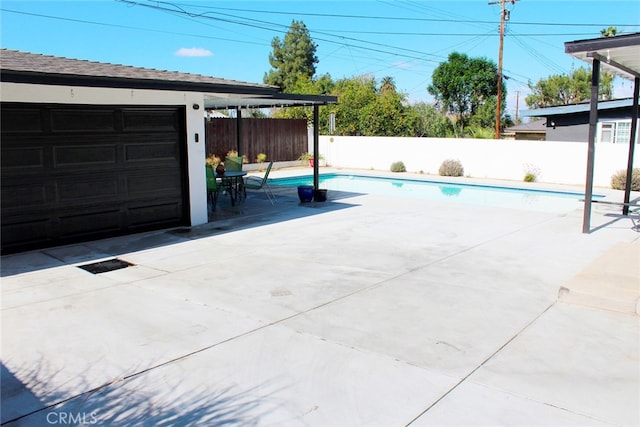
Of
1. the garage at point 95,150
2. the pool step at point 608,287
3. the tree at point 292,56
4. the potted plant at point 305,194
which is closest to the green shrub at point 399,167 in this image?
the potted plant at point 305,194

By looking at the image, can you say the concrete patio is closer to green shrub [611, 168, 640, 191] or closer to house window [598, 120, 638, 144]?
green shrub [611, 168, 640, 191]

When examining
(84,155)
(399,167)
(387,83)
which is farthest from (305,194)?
(387,83)

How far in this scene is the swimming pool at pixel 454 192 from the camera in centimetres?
1351

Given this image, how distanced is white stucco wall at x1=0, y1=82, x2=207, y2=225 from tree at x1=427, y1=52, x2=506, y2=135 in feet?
79.1

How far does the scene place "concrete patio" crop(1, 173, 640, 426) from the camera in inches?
129

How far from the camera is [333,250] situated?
7.57 metres

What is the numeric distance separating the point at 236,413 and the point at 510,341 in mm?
2393

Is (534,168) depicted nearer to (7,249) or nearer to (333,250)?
(333,250)

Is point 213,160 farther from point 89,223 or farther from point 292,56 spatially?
point 292,56

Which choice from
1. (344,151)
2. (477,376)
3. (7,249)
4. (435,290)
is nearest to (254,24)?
(344,151)

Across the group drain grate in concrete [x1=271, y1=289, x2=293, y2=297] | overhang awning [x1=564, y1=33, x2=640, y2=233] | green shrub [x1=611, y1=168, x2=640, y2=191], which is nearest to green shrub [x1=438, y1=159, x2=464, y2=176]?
green shrub [x1=611, y1=168, x2=640, y2=191]

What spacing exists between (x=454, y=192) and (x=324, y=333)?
1258cm

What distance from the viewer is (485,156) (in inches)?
730

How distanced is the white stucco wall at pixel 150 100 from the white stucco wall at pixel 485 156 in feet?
39.9
